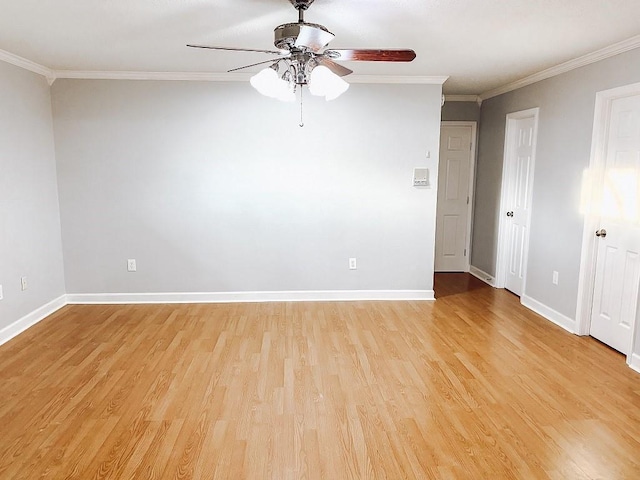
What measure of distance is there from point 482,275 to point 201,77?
4.21m

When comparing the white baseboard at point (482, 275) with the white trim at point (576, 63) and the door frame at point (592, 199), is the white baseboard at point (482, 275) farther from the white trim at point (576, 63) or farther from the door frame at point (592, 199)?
the white trim at point (576, 63)

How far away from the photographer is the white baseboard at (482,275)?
18.7 ft

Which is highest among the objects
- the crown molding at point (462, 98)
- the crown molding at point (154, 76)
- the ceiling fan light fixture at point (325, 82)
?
the crown molding at point (462, 98)

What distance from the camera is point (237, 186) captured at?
4.79 meters

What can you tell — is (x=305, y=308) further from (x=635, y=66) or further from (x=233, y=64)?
(x=635, y=66)

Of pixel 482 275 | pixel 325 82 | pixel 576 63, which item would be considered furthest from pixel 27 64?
pixel 482 275

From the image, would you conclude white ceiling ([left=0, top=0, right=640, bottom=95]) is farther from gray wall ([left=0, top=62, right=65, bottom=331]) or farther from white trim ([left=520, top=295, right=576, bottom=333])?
white trim ([left=520, top=295, right=576, bottom=333])

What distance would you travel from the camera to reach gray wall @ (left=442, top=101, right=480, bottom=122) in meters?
6.03

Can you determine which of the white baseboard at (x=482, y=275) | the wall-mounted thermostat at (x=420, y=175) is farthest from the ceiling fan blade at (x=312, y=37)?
the white baseboard at (x=482, y=275)

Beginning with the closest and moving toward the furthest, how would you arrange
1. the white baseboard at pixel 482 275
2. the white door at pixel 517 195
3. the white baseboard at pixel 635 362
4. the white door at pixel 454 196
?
1. the white baseboard at pixel 635 362
2. the white door at pixel 517 195
3. the white baseboard at pixel 482 275
4. the white door at pixel 454 196

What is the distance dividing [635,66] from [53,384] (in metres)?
4.70

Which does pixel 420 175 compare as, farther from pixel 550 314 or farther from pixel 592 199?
pixel 550 314

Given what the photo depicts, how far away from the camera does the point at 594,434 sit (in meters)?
2.51

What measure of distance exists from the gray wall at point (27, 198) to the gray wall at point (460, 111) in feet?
15.3
